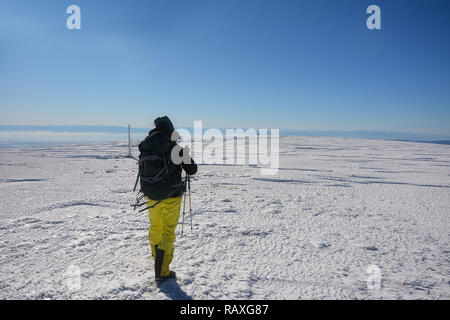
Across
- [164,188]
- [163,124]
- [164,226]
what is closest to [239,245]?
[164,226]

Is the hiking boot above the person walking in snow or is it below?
below

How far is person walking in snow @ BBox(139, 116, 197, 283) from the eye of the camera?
9.95ft

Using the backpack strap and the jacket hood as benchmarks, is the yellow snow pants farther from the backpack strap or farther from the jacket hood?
the jacket hood

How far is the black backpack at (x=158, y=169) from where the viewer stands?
2.99m

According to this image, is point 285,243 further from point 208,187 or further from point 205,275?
point 208,187

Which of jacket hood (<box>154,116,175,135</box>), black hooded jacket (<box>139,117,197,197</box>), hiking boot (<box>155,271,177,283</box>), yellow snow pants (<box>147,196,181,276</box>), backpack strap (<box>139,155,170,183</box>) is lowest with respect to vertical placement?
hiking boot (<box>155,271,177,283</box>)

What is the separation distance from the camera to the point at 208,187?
8359 mm

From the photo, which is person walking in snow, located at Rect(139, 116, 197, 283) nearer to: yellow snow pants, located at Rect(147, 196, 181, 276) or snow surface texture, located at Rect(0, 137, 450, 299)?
yellow snow pants, located at Rect(147, 196, 181, 276)

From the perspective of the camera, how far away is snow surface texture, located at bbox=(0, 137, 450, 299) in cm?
297

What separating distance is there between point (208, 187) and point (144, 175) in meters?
5.31

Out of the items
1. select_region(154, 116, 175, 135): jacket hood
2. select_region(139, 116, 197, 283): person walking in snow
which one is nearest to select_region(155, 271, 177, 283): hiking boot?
select_region(139, 116, 197, 283): person walking in snow

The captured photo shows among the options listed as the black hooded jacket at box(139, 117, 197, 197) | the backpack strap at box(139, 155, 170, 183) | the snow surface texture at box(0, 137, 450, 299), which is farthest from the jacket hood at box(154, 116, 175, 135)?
the snow surface texture at box(0, 137, 450, 299)

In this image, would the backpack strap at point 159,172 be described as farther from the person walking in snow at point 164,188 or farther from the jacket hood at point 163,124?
the jacket hood at point 163,124

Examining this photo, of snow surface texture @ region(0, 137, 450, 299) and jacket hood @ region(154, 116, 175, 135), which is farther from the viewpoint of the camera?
jacket hood @ region(154, 116, 175, 135)
